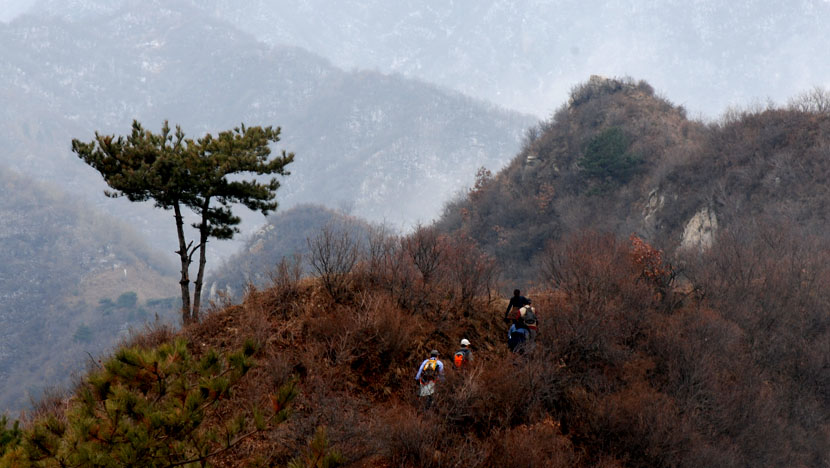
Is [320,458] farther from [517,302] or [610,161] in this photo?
[610,161]

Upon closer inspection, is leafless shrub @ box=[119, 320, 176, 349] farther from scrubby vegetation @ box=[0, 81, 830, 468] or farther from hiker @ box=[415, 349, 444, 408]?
hiker @ box=[415, 349, 444, 408]

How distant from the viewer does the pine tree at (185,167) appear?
45.7ft

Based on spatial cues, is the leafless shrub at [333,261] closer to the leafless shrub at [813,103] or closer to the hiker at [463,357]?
the hiker at [463,357]

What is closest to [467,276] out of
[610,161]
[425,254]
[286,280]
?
[425,254]

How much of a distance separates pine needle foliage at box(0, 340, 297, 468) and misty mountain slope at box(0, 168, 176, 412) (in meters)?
108

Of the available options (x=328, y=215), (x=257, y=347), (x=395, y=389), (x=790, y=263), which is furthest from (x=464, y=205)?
(x=328, y=215)

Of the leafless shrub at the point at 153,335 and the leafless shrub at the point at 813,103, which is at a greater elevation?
the leafless shrub at the point at 813,103

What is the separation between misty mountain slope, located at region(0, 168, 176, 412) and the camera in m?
112

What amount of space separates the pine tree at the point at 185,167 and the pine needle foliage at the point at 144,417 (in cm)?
825

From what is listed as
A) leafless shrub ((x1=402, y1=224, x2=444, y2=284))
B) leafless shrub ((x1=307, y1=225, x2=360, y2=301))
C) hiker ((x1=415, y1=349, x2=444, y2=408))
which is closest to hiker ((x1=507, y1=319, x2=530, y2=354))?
hiker ((x1=415, y1=349, x2=444, y2=408))

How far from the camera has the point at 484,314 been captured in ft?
50.4

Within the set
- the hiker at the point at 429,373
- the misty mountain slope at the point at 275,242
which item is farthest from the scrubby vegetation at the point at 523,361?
the misty mountain slope at the point at 275,242

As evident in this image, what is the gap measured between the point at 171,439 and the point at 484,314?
34.4 feet

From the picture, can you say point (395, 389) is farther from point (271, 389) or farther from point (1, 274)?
point (1, 274)
